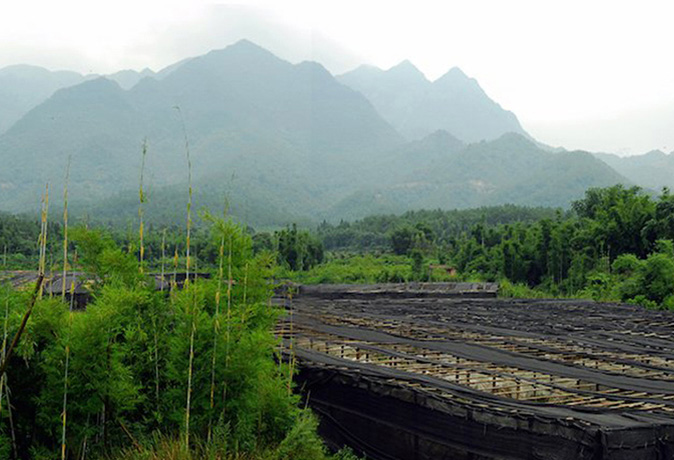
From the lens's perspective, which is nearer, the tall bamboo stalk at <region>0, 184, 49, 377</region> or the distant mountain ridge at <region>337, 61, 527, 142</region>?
the tall bamboo stalk at <region>0, 184, 49, 377</region>

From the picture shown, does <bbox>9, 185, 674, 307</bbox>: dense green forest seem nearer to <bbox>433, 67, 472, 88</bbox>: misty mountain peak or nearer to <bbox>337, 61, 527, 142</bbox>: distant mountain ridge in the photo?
<bbox>337, 61, 527, 142</bbox>: distant mountain ridge

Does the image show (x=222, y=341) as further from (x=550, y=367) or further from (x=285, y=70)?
(x=285, y=70)

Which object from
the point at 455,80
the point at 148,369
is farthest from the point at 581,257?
the point at 455,80

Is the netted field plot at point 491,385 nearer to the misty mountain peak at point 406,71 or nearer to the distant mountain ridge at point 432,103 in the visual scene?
the distant mountain ridge at point 432,103

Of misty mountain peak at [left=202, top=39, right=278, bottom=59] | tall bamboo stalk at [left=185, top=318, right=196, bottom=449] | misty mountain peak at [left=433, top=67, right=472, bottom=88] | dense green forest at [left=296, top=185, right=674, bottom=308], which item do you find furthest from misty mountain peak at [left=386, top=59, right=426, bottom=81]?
tall bamboo stalk at [left=185, top=318, right=196, bottom=449]

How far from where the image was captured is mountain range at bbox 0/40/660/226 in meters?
86.3

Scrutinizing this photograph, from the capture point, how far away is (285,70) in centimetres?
16150

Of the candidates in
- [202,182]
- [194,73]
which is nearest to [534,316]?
[202,182]

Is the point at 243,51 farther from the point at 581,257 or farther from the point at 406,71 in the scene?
the point at 581,257

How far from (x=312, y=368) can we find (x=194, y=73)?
502 ft

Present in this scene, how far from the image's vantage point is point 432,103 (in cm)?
17250

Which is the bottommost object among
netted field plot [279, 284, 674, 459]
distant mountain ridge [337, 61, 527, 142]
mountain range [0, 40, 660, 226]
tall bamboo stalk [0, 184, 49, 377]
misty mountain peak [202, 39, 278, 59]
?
netted field plot [279, 284, 674, 459]

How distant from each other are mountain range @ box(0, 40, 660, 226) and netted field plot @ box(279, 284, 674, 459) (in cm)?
5399

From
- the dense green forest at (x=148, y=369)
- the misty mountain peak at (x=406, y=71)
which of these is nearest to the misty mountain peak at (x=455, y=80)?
the misty mountain peak at (x=406, y=71)
